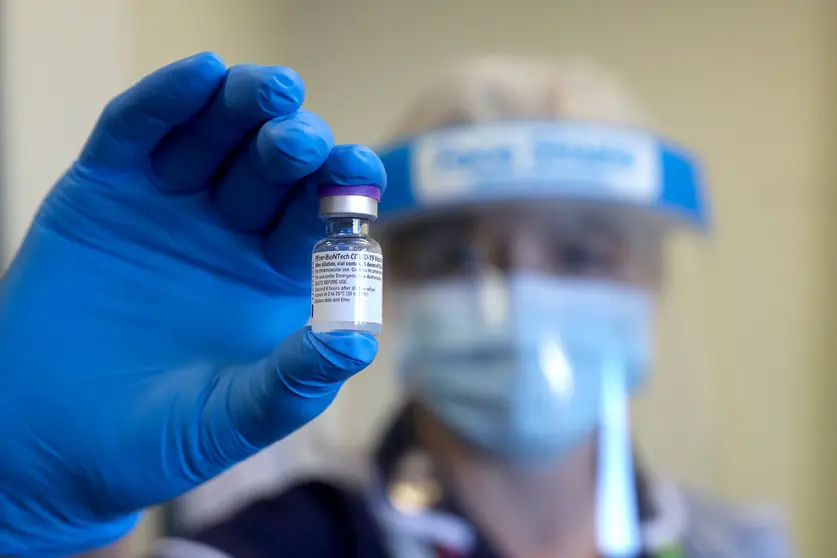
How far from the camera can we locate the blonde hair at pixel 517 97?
1.02 m

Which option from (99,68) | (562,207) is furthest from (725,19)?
(99,68)

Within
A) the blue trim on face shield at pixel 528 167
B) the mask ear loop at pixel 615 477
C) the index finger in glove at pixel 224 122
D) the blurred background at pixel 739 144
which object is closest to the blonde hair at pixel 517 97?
the blue trim on face shield at pixel 528 167

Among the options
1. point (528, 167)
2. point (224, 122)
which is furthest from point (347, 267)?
point (528, 167)

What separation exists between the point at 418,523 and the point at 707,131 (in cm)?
109

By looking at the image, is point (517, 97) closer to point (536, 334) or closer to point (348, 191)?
point (536, 334)

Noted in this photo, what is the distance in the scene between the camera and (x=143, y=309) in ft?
1.65

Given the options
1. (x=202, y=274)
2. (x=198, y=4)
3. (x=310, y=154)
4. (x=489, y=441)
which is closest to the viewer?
(x=310, y=154)

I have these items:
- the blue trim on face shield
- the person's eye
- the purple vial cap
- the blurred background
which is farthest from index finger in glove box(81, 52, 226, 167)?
the blurred background

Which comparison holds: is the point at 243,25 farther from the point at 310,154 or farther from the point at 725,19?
the point at 725,19

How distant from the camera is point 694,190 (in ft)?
3.25

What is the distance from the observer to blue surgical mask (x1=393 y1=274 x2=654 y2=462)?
91 centimetres

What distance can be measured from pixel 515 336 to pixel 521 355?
0.03m

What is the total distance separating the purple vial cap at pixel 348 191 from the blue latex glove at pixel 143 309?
4 cm

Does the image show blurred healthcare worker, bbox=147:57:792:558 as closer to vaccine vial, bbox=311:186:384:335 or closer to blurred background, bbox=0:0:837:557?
blurred background, bbox=0:0:837:557
